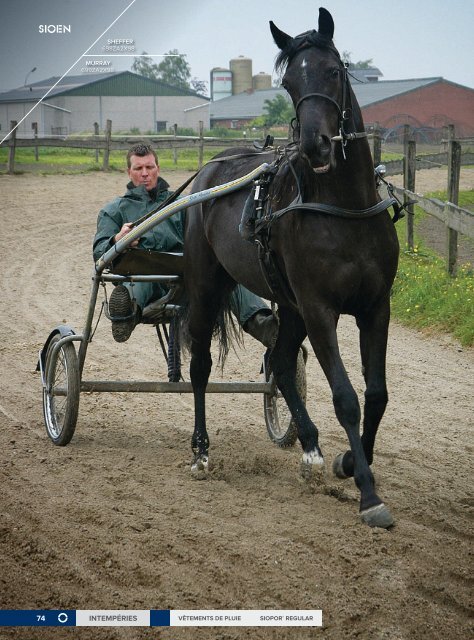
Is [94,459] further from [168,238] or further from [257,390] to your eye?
[168,238]

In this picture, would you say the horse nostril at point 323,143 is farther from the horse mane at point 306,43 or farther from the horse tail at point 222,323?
the horse tail at point 222,323

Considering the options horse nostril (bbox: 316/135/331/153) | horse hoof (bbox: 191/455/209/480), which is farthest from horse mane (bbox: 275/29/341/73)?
horse hoof (bbox: 191/455/209/480)

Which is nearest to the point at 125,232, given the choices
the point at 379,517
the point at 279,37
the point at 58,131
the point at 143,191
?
the point at 143,191

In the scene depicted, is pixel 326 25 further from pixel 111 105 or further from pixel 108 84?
pixel 111 105

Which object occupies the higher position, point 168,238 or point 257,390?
point 168,238

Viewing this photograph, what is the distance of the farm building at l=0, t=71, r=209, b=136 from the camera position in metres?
29.7

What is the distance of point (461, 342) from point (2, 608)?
16.9 ft

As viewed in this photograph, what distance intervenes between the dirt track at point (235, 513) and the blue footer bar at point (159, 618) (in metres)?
0.06

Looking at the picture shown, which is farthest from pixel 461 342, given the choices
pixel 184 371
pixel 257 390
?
pixel 257 390

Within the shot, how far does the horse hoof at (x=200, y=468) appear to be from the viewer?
15.4 feet

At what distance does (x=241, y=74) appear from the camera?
52.9m

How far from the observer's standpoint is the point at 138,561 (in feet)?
11.4

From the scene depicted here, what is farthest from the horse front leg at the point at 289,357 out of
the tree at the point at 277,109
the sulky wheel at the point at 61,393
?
the tree at the point at 277,109

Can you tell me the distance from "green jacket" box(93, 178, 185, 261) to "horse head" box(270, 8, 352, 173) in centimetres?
175
